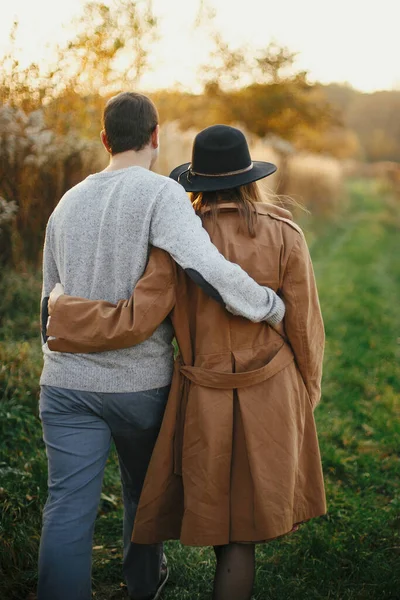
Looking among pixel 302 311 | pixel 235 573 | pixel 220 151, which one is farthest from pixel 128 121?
pixel 235 573

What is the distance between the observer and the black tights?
7.57ft

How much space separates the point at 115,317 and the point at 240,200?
0.67m

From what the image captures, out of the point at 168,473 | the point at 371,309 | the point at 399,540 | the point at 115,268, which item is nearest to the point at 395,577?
the point at 399,540

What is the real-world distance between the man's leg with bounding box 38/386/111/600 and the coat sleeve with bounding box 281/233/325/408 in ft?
2.59

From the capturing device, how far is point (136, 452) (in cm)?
249

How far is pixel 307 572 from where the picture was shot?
3074 millimetres

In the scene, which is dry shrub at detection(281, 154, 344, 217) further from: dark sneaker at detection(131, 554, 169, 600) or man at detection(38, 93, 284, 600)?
man at detection(38, 93, 284, 600)

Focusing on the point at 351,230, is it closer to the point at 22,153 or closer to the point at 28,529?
the point at 22,153

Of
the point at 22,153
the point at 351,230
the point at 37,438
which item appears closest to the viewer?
the point at 37,438

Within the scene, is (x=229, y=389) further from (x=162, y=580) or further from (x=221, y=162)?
(x=162, y=580)

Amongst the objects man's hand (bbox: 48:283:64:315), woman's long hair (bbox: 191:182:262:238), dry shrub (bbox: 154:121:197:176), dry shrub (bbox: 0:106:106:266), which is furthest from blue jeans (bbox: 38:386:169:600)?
dry shrub (bbox: 154:121:197:176)

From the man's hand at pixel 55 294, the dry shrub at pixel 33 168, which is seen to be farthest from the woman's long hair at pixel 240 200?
the dry shrub at pixel 33 168

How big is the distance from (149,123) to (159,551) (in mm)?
1830

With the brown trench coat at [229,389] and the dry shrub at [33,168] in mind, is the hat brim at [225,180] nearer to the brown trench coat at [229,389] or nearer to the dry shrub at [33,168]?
the brown trench coat at [229,389]
